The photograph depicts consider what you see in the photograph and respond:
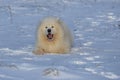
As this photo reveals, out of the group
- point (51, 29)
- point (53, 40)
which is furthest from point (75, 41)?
point (51, 29)

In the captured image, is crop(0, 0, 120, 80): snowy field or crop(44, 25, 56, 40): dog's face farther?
crop(44, 25, 56, 40): dog's face

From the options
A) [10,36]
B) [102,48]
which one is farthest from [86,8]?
[102,48]

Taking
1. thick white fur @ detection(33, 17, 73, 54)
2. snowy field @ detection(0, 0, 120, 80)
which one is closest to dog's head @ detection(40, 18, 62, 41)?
thick white fur @ detection(33, 17, 73, 54)

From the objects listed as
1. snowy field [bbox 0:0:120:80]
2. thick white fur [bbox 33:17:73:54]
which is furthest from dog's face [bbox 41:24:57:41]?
snowy field [bbox 0:0:120:80]

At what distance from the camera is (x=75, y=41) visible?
35.6ft

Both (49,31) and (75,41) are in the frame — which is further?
(75,41)

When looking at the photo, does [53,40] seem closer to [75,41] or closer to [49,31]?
[49,31]

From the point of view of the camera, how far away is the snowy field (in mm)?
7059

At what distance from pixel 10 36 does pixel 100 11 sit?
4.53 m

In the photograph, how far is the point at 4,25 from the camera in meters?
A: 12.8

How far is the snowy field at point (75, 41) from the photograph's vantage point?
7.06 meters

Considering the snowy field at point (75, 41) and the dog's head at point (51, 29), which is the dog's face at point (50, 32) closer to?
the dog's head at point (51, 29)

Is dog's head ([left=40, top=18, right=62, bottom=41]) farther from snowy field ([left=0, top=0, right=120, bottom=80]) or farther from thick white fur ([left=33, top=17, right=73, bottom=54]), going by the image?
snowy field ([left=0, top=0, right=120, bottom=80])

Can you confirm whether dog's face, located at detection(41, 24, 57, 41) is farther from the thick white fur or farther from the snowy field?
the snowy field
